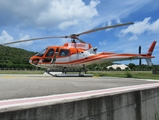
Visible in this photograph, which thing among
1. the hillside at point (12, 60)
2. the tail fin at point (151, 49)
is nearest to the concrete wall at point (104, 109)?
the tail fin at point (151, 49)

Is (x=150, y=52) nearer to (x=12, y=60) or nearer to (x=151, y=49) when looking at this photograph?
(x=151, y=49)

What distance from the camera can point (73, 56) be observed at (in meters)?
16.2

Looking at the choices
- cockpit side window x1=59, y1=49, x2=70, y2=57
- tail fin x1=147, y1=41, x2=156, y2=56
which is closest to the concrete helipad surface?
cockpit side window x1=59, y1=49, x2=70, y2=57

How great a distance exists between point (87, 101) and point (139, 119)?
2.69 m

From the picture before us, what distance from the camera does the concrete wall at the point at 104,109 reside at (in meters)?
3.11

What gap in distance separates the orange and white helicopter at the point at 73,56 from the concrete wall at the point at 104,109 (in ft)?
31.5

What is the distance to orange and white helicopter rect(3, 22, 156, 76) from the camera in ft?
51.4

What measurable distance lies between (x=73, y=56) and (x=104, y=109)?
1190 centimetres

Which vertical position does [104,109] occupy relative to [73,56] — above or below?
below

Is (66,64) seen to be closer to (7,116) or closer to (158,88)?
(158,88)

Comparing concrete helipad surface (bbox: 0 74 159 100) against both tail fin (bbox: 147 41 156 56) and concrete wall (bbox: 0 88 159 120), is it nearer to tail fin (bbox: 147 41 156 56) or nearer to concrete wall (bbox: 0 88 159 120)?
concrete wall (bbox: 0 88 159 120)

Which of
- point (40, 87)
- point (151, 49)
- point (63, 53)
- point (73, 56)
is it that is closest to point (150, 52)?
point (151, 49)

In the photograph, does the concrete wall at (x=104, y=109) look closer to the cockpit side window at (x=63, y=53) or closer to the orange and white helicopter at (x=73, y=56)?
the orange and white helicopter at (x=73, y=56)

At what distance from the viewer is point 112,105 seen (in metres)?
4.75
